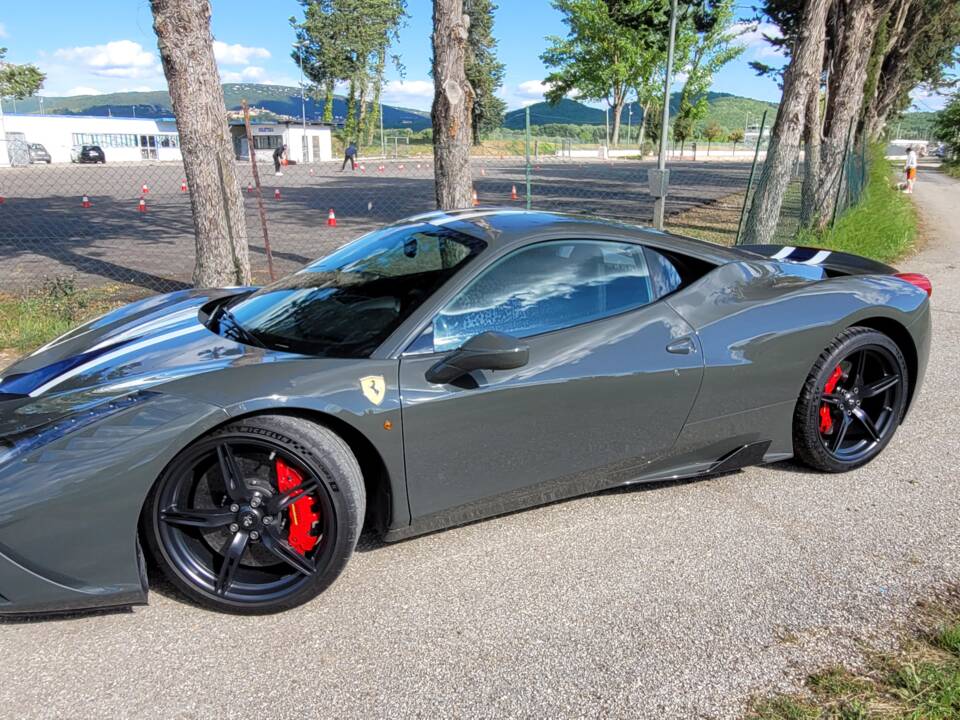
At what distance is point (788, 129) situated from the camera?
34.2 ft

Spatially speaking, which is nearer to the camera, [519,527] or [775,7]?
[519,527]

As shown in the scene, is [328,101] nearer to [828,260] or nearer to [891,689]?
[828,260]

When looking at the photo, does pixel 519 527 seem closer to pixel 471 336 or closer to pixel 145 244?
pixel 471 336

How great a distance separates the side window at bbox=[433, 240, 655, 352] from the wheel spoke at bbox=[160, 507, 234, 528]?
962 millimetres

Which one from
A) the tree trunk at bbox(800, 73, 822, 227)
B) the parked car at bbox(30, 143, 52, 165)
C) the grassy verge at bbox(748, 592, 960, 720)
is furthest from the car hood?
the parked car at bbox(30, 143, 52, 165)

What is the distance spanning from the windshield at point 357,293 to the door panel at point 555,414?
294 mm

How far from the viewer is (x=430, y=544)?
3.14 m

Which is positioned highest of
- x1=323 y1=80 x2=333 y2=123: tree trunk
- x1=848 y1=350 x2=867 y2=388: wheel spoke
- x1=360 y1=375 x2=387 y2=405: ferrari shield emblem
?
x1=323 y1=80 x2=333 y2=123: tree trunk

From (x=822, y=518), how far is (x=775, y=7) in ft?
84.4

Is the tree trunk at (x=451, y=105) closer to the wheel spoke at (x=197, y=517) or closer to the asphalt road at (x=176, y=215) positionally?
the asphalt road at (x=176, y=215)

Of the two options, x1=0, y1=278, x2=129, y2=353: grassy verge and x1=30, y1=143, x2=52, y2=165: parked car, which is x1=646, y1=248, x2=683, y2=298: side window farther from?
x1=30, y1=143, x2=52, y2=165: parked car

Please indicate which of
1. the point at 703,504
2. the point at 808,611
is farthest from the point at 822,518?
the point at 808,611

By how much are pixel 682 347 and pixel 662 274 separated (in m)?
0.36

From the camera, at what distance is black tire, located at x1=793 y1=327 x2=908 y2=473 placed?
3594 millimetres
